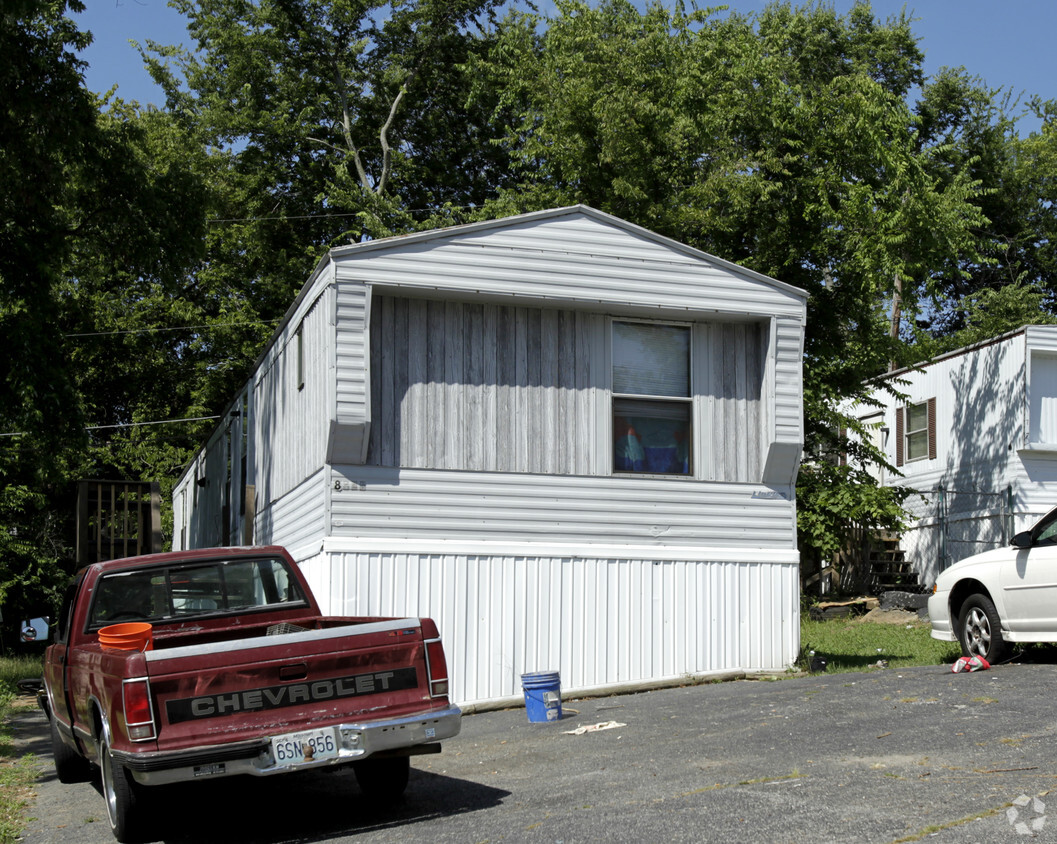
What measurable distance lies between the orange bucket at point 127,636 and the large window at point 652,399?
6108 mm

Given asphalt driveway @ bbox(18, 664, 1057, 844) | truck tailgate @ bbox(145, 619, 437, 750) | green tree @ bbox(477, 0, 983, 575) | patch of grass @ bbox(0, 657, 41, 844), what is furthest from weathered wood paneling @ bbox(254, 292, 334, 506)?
green tree @ bbox(477, 0, 983, 575)

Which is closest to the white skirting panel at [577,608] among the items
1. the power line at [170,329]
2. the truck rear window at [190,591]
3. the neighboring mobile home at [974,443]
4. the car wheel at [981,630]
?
the car wheel at [981,630]

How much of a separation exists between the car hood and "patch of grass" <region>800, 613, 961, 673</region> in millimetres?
1156

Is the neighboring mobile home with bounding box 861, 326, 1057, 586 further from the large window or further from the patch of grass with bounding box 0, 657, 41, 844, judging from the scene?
the patch of grass with bounding box 0, 657, 41, 844

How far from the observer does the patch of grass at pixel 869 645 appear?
43.6 ft

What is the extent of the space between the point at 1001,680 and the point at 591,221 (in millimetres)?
6018

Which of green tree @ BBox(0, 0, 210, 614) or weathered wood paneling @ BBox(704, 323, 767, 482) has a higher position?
green tree @ BBox(0, 0, 210, 614)

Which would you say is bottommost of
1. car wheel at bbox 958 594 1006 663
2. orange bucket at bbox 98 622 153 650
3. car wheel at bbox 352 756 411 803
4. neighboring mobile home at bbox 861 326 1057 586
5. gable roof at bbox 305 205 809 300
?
car wheel at bbox 352 756 411 803

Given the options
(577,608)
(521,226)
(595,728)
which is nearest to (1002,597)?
(577,608)

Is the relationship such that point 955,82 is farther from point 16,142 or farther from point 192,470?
point 16,142

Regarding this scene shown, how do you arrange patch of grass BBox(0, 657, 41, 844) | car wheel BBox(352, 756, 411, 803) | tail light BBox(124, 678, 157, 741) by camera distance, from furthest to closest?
patch of grass BBox(0, 657, 41, 844), car wheel BBox(352, 756, 411, 803), tail light BBox(124, 678, 157, 741)

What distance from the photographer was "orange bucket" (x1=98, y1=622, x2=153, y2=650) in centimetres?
741

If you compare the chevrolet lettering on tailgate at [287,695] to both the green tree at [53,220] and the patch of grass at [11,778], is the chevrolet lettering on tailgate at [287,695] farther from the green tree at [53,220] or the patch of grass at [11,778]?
the green tree at [53,220]

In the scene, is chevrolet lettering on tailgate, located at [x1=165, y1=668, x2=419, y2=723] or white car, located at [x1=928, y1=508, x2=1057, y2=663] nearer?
chevrolet lettering on tailgate, located at [x1=165, y1=668, x2=419, y2=723]
